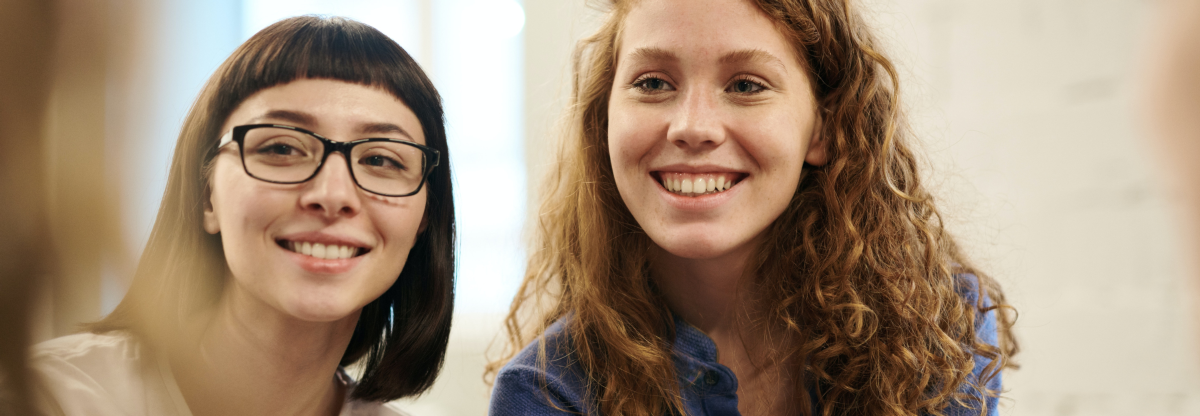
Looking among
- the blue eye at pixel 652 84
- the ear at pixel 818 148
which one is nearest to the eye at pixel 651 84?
the blue eye at pixel 652 84

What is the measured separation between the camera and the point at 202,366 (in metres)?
0.47

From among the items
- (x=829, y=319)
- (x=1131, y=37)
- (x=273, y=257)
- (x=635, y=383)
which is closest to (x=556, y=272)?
(x=635, y=383)

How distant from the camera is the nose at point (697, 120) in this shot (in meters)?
0.85

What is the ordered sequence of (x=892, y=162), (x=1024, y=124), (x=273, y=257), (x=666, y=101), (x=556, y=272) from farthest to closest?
(x=1024, y=124) < (x=556, y=272) < (x=892, y=162) < (x=666, y=101) < (x=273, y=257)

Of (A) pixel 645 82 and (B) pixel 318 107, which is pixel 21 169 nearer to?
(B) pixel 318 107

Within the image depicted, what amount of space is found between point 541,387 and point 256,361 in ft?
1.44

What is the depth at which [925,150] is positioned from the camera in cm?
111

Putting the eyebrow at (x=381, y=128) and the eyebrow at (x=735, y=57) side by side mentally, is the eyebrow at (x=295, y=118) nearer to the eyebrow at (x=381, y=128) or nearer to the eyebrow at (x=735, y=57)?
the eyebrow at (x=381, y=128)

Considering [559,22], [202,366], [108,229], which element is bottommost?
[202,366]

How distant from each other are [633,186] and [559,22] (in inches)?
11.8

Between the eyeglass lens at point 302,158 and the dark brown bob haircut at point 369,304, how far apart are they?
0.02 metres

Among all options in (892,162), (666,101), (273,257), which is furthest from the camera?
(892,162)

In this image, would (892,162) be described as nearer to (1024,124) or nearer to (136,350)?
(1024,124)

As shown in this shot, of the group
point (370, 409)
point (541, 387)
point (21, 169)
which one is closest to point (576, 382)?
point (541, 387)
